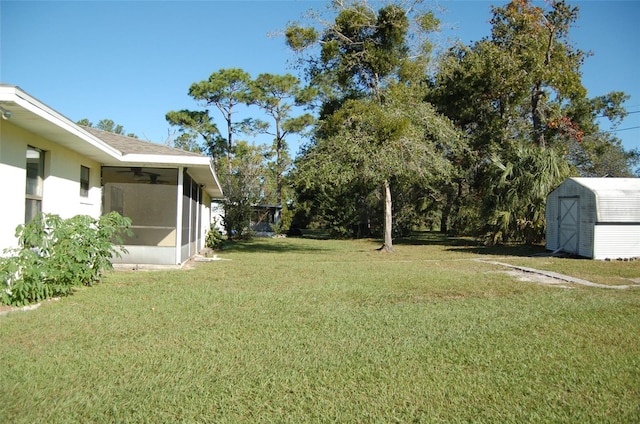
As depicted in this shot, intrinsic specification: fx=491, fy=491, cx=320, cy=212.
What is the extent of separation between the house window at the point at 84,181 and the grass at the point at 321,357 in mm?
3383

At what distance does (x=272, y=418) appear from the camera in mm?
3545

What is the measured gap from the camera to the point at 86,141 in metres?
9.09

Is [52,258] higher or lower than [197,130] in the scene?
lower

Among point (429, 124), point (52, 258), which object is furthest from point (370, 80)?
point (52, 258)

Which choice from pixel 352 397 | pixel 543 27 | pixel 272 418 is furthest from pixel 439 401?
pixel 543 27

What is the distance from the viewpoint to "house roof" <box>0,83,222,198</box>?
21.4 feet

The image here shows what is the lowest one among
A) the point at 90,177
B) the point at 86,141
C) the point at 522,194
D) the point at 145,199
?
the point at 145,199

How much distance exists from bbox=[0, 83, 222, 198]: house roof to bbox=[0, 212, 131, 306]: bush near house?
4.79ft

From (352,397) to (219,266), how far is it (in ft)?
32.7

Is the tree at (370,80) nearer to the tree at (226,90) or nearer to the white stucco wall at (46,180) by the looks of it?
the white stucco wall at (46,180)

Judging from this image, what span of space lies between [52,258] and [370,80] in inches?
606

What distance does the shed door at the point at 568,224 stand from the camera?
17250mm

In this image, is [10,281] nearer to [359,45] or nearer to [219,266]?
[219,266]

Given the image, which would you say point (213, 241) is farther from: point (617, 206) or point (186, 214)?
point (617, 206)
